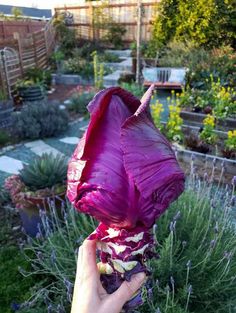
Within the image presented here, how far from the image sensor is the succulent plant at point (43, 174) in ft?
9.14

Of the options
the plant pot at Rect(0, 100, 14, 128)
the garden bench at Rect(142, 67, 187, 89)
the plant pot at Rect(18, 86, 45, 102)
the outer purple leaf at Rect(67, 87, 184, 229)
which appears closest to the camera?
the outer purple leaf at Rect(67, 87, 184, 229)

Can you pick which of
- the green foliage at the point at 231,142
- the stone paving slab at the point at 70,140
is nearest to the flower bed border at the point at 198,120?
the green foliage at the point at 231,142

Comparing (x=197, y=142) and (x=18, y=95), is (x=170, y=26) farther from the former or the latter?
(x=197, y=142)

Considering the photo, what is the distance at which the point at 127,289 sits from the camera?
714mm

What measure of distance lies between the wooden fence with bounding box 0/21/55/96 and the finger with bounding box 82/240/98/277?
7.08m

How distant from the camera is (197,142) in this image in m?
4.14

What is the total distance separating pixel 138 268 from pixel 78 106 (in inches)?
258

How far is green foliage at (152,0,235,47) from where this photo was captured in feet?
24.1

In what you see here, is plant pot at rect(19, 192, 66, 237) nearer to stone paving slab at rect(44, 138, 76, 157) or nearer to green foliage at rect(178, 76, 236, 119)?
stone paving slab at rect(44, 138, 76, 157)

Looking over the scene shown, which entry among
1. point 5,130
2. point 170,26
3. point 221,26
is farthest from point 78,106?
point 221,26

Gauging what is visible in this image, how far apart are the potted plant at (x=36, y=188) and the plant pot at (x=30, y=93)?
5.11m

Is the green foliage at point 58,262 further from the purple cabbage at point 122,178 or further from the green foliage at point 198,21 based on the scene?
the green foliage at point 198,21

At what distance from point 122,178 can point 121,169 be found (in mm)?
20

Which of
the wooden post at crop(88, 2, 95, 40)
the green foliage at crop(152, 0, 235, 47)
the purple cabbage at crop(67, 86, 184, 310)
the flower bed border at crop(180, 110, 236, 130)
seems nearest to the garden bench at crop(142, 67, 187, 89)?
the green foliage at crop(152, 0, 235, 47)
